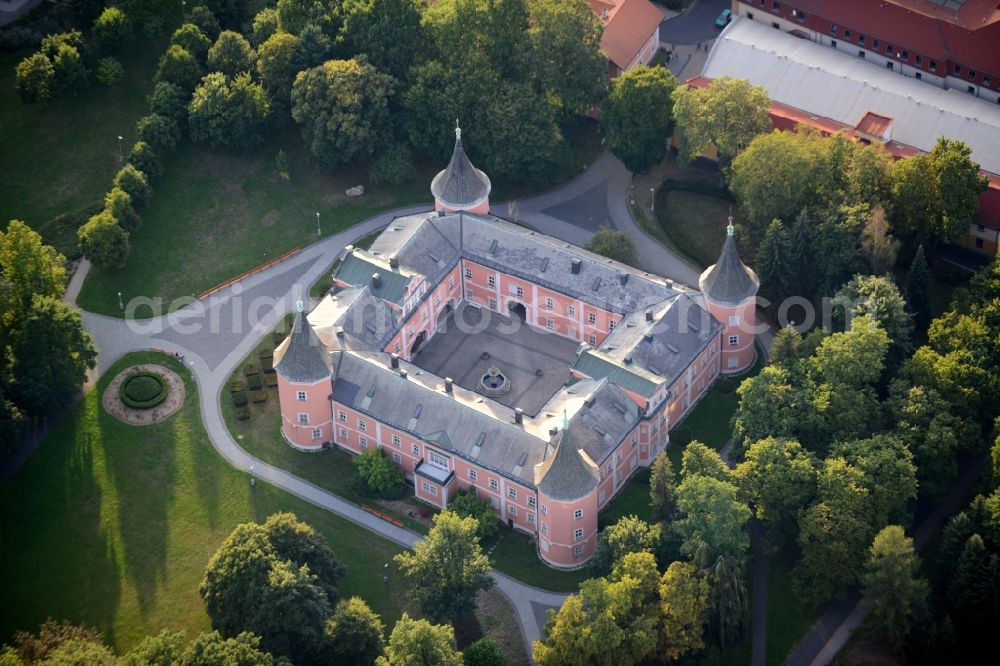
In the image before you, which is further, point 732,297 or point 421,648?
point 732,297

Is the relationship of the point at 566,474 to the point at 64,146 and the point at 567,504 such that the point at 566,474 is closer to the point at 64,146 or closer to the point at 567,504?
the point at 567,504

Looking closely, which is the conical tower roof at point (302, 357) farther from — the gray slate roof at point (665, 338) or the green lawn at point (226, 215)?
the gray slate roof at point (665, 338)

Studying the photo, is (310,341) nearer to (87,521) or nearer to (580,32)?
(87,521)

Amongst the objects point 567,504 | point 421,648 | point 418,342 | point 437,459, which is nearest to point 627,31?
point 418,342

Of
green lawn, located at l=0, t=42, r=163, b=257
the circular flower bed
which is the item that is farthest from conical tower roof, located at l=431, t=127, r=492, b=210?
green lawn, located at l=0, t=42, r=163, b=257

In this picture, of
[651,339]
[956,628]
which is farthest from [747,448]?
[956,628]

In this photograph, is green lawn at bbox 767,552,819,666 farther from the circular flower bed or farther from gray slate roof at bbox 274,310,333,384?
the circular flower bed

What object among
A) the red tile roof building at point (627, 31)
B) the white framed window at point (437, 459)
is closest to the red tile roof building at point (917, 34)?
the red tile roof building at point (627, 31)
